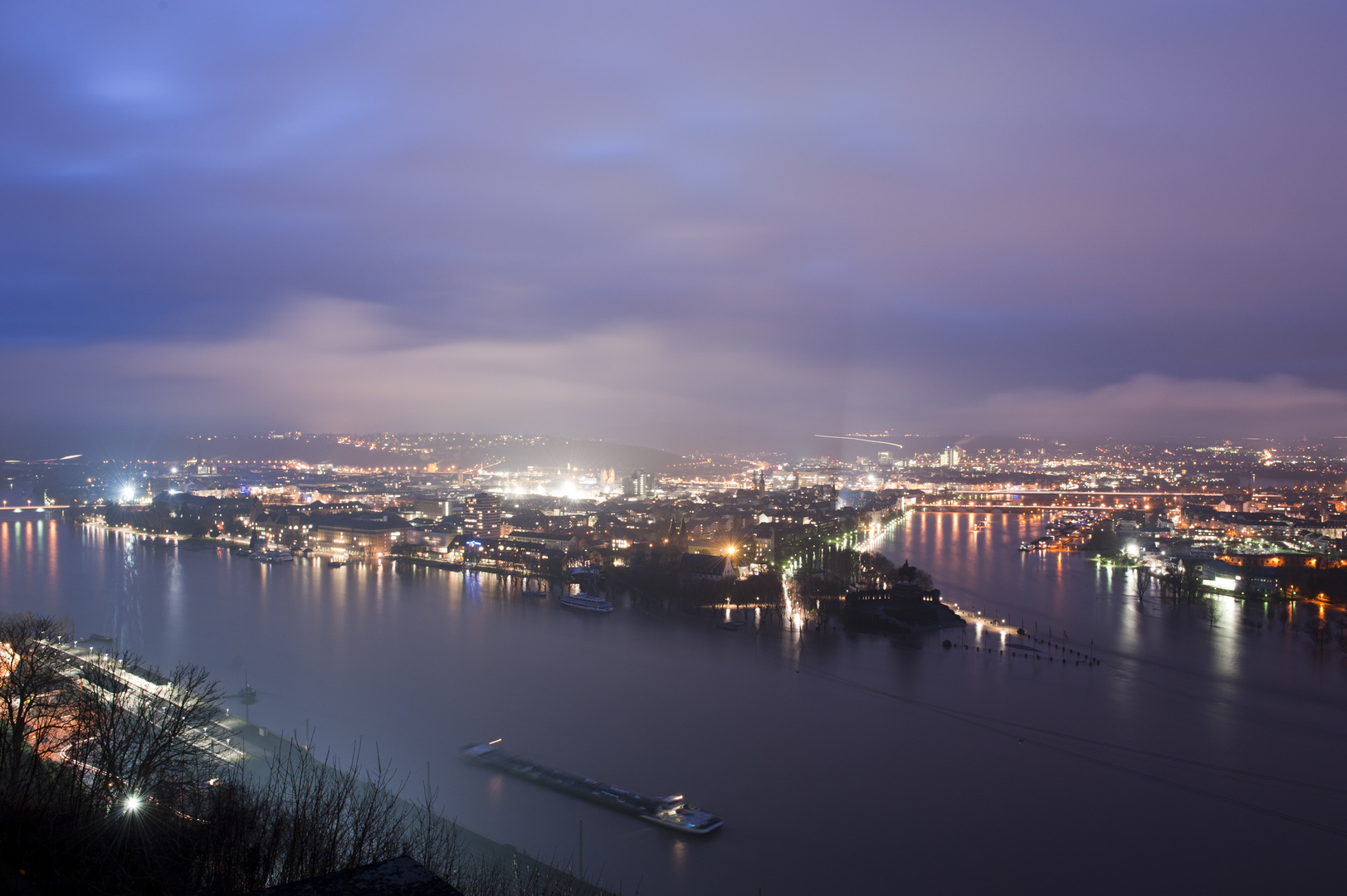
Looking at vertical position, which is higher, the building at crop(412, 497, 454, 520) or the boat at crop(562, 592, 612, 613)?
the building at crop(412, 497, 454, 520)

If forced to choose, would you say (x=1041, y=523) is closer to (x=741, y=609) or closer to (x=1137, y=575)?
(x=1137, y=575)

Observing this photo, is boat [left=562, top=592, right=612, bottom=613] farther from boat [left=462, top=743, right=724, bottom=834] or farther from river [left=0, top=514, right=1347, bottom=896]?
boat [left=462, top=743, right=724, bottom=834]

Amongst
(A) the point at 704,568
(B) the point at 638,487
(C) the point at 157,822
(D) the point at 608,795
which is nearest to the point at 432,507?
(B) the point at 638,487

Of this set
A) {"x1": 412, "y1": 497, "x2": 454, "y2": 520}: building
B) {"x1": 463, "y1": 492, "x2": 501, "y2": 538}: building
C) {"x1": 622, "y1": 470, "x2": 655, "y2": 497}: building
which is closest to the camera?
{"x1": 463, "y1": 492, "x2": 501, "y2": 538}: building

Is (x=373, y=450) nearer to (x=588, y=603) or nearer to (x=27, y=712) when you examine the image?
(x=588, y=603)

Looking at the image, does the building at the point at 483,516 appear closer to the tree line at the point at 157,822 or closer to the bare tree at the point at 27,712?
the bare tree at the point at 27,712

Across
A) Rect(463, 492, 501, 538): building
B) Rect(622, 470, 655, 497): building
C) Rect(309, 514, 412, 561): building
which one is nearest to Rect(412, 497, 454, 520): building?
Rect(463, 492, 501, 538): building

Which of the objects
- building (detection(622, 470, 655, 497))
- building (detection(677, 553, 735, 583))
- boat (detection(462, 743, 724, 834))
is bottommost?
boat (detection(462, 743, 724, 834))

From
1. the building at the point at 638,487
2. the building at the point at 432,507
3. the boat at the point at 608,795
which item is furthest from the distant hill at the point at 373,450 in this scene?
the boat at the point at 608,795
